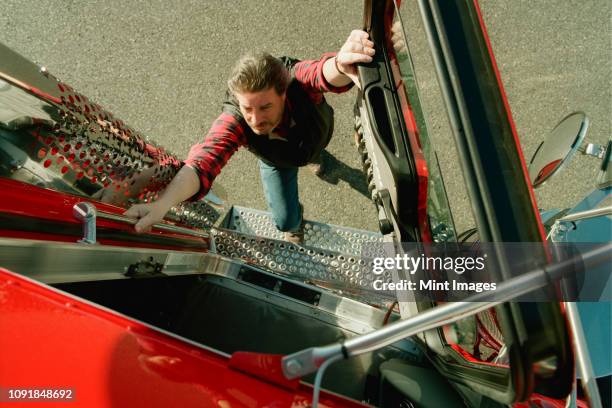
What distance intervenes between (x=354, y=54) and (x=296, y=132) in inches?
18.1

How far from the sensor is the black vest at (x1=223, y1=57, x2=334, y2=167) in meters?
1.79

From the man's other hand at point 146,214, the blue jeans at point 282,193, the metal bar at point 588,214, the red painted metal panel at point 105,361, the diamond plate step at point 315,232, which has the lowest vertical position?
the red painted metal panel at point 105,361

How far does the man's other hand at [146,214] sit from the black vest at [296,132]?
0.54m

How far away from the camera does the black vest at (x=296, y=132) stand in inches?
70.3

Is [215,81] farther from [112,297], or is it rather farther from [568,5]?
[568,5]

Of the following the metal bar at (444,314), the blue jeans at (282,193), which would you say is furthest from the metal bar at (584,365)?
the blue jeans at (282,193)

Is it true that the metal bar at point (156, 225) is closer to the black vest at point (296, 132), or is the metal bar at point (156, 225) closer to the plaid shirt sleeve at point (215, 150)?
the plaid shirt sleeve at point (215, 150)

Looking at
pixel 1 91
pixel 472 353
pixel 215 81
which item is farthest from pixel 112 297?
pixel 215 81

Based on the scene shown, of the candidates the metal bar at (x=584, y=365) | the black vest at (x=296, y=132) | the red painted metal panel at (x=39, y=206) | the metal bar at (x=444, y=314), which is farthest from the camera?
the black vest at (x=296, y=132)

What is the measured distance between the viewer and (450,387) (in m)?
1.29

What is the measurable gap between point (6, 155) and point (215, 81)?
193 cm

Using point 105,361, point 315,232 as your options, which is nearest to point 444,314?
point 105,361

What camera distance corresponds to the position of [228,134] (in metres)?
1.75

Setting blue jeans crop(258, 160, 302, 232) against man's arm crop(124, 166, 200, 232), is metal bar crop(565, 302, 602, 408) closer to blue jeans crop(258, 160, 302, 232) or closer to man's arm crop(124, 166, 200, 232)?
man's arm crop(124, 166, 200, 232)
